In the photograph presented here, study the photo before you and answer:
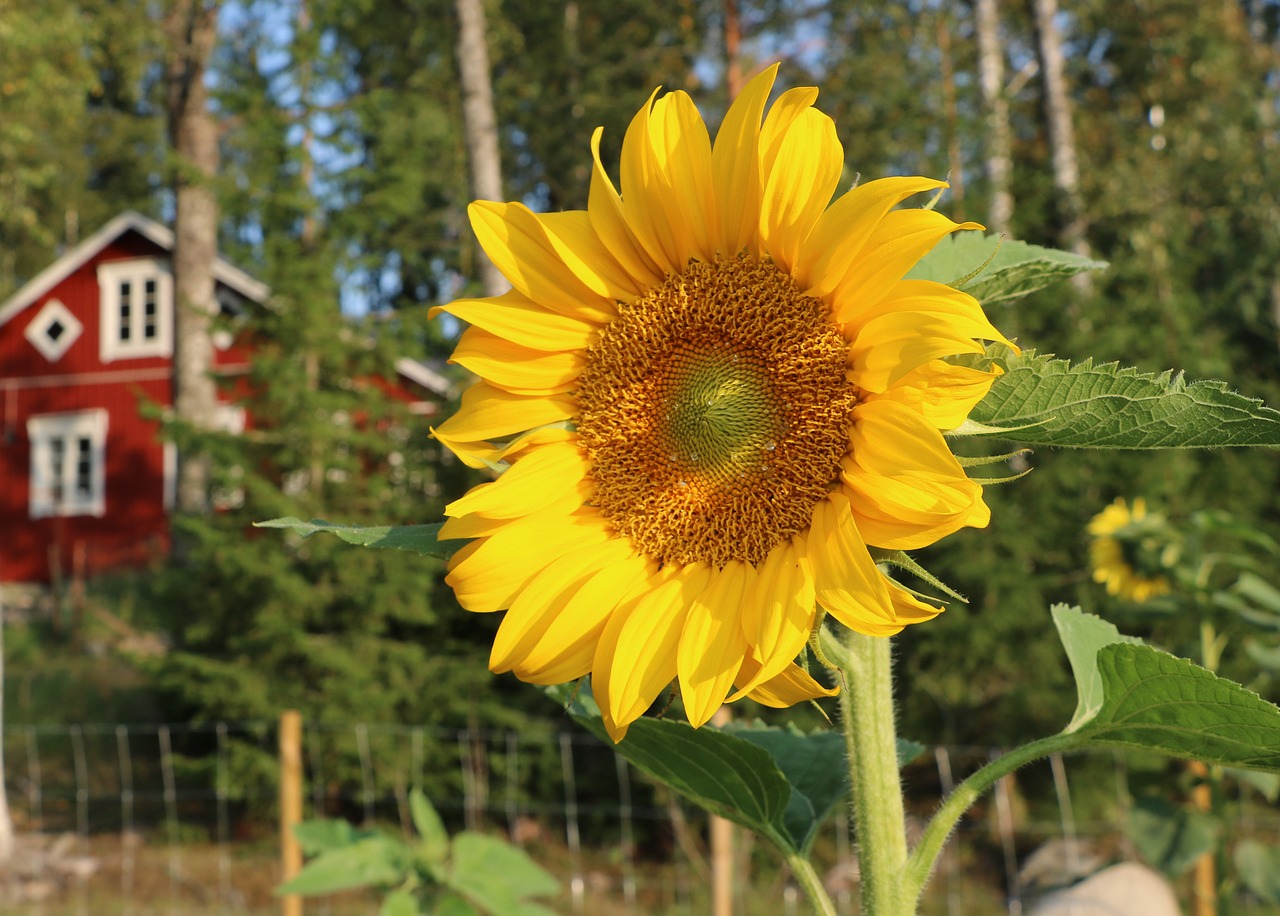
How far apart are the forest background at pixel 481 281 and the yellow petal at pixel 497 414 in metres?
4.49

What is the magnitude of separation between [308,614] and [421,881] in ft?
17.2

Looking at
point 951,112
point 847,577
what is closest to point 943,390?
point 847,577

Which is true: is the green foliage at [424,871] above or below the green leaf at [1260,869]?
above

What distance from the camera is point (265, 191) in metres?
9.21

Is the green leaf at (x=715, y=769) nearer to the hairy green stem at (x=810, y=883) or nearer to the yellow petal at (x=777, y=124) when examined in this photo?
the hairy green stem at (x=810, y=883)

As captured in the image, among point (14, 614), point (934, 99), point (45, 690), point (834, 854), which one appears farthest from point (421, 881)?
point (14, 614)

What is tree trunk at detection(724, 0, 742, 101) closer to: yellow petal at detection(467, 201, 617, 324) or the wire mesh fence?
the wire mesh fence

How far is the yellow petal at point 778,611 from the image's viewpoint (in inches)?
31.4

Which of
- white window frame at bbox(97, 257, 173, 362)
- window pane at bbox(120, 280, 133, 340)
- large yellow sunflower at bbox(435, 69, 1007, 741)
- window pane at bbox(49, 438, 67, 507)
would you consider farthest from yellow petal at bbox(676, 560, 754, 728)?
window pane at bbox(49, 438, 67, 507)

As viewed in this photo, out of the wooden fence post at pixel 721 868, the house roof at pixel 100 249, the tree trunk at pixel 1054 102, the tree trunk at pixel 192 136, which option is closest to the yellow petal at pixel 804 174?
the wooden fence post at pixel 721 868

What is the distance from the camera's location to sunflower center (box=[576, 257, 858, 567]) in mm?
921

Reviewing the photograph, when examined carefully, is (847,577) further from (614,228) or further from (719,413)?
(614,228)

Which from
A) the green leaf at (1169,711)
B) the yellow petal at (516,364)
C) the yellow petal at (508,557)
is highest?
the yellow petal at (516,364)

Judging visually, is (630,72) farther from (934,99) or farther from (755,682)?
(755,682)
